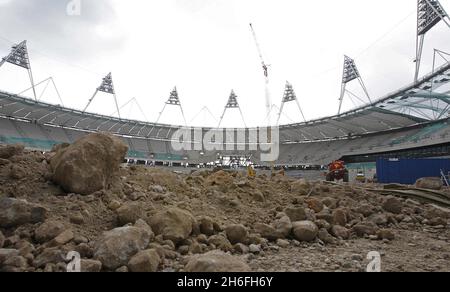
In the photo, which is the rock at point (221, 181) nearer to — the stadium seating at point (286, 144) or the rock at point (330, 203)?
the rock at point (330, 203)

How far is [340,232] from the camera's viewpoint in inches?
201

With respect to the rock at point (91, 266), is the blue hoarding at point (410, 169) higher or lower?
higher

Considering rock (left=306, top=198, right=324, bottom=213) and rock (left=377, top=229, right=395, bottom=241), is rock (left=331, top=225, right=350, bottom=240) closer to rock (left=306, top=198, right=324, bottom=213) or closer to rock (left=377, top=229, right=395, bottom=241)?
rock (left=377, top=229, right=395, bottom=241)

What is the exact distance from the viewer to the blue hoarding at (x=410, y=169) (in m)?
20.2

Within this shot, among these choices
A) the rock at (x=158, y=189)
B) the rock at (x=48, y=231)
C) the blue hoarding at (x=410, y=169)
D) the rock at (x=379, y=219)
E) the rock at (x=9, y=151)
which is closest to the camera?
the rock at (x=48, y=231)

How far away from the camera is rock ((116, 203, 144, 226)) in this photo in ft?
13.1

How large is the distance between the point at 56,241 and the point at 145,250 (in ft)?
3.27

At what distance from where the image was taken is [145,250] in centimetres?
315

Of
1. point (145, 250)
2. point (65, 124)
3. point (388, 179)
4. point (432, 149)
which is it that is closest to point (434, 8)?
point (432, 149)

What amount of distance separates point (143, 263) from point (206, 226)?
140 centimetres

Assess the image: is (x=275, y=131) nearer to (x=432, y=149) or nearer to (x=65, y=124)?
(x=432, y=149)

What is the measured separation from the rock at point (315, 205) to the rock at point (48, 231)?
467 centimetres

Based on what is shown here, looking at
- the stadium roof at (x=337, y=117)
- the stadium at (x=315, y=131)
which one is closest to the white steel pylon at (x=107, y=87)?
the stadium at (x=315, y=131)

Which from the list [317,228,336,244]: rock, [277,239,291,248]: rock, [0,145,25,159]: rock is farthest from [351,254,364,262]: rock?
[0,145,25,159]: rock
